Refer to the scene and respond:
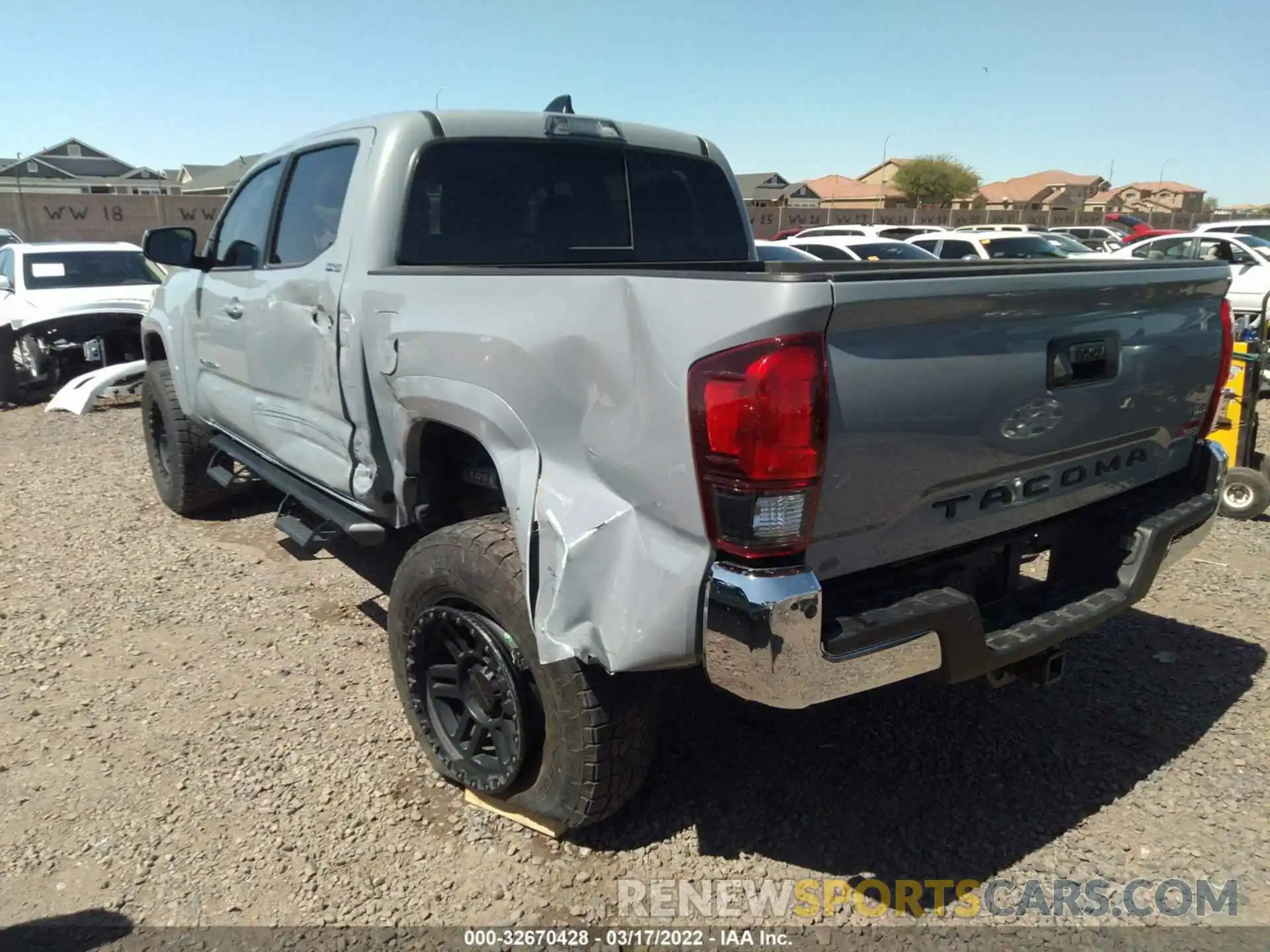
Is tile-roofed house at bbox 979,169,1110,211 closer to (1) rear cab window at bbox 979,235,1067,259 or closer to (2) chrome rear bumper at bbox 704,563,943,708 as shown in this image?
(1) rear cab window at bbox 979,235,1067,259

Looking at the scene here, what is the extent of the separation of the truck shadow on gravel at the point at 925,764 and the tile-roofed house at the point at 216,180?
54238mm

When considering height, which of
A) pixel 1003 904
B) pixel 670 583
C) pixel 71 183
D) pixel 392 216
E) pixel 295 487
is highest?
pixel 71 183

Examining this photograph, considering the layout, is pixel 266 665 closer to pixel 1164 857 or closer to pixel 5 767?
pixel 5 767

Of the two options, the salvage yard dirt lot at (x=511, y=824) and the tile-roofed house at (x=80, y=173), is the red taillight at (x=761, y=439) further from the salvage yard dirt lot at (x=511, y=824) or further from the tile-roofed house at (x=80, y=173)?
the tile-roofed house at (x=80, y=173)

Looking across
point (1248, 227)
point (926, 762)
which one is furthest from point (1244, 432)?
point (1248, 227)

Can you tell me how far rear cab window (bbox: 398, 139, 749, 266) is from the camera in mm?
3305

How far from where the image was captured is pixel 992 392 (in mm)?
2178

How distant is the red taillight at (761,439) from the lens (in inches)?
73.2

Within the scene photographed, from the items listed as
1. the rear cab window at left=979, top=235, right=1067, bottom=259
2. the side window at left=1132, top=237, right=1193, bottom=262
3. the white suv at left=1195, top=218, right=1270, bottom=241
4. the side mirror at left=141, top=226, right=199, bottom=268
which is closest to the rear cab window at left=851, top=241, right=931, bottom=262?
the rear cab window at left=979, top=235, right=1067, bottom=259

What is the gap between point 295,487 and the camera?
3.98 metres

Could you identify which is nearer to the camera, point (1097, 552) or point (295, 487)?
point (1097, 552)

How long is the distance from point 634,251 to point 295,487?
1796 mm

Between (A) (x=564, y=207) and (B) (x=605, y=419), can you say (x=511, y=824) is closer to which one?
(B) (x=605, y=419)

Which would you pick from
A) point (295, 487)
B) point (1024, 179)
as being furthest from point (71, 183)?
point (1024, 179)
